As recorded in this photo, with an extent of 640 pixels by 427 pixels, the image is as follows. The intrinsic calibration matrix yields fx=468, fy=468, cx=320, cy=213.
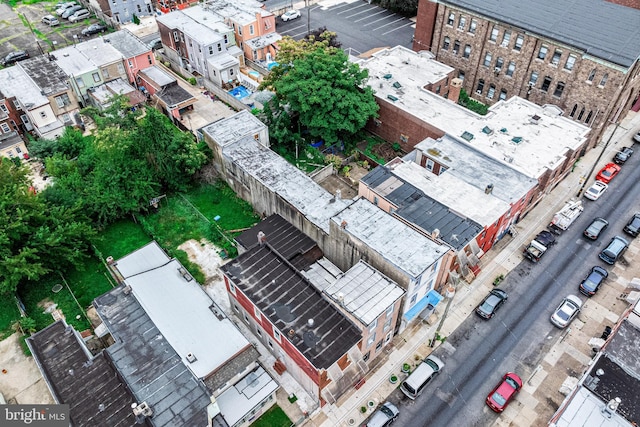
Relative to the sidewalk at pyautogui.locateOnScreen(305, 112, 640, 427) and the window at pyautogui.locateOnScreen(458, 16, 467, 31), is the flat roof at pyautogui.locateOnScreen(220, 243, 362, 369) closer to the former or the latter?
the sidewalk at pyautogui.locateOnScreen(305, 112, 640, 427)

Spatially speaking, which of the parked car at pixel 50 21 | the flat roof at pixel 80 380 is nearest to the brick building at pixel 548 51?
the flat roof at pixel 80 380

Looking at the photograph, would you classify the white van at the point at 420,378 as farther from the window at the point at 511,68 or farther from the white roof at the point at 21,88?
the white roof at the point at 21,88

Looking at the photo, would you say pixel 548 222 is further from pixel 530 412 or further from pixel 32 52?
pixel 32 52

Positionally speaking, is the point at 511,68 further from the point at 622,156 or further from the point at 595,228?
the point at 595,228

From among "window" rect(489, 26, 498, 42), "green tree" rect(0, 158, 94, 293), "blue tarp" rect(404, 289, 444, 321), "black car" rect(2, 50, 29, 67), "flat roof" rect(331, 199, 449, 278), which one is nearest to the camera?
"flat roof" rect(331, 199, 449, 278)

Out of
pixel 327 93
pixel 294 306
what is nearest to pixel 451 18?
pixel 327 93

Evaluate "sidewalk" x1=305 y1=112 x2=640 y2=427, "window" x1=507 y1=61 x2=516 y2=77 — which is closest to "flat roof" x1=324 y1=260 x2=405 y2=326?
"sidewalk" x1=305 y1=112 x2=640 y2=427

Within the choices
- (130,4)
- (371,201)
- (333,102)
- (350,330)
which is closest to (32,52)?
(130,4)
